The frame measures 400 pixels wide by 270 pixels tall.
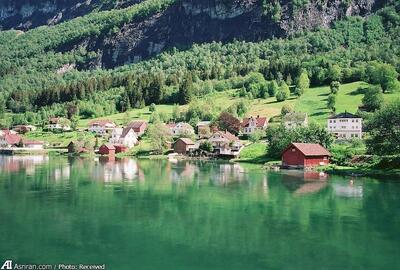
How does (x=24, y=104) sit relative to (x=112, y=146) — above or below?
above

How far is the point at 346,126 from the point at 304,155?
34761 millimetres

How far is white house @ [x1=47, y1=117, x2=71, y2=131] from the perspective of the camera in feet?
460

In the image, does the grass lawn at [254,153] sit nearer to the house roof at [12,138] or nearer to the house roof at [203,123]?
the house roof at [203,123]

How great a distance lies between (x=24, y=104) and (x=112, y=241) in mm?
153755

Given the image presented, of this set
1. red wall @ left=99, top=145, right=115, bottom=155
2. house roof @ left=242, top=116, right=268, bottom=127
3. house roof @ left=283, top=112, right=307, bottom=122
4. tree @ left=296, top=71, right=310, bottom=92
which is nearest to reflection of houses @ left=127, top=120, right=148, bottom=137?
red wall @ left=99, top=145, right=115, bottom=155

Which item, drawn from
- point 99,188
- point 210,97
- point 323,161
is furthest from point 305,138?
point 210,97

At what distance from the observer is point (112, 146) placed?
4446 inches

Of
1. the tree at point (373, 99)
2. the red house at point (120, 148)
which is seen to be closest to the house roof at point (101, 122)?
the red house at point (120, 148)

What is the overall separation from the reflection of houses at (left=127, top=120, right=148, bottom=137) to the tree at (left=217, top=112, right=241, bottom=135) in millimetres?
19177

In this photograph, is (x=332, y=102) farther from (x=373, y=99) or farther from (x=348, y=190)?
(x=348, y=190)

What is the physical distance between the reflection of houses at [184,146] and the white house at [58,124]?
140 ft

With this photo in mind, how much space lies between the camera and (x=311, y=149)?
7431 cm

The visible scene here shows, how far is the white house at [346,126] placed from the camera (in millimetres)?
103500

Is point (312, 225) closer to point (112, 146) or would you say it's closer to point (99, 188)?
point (99, 188)
